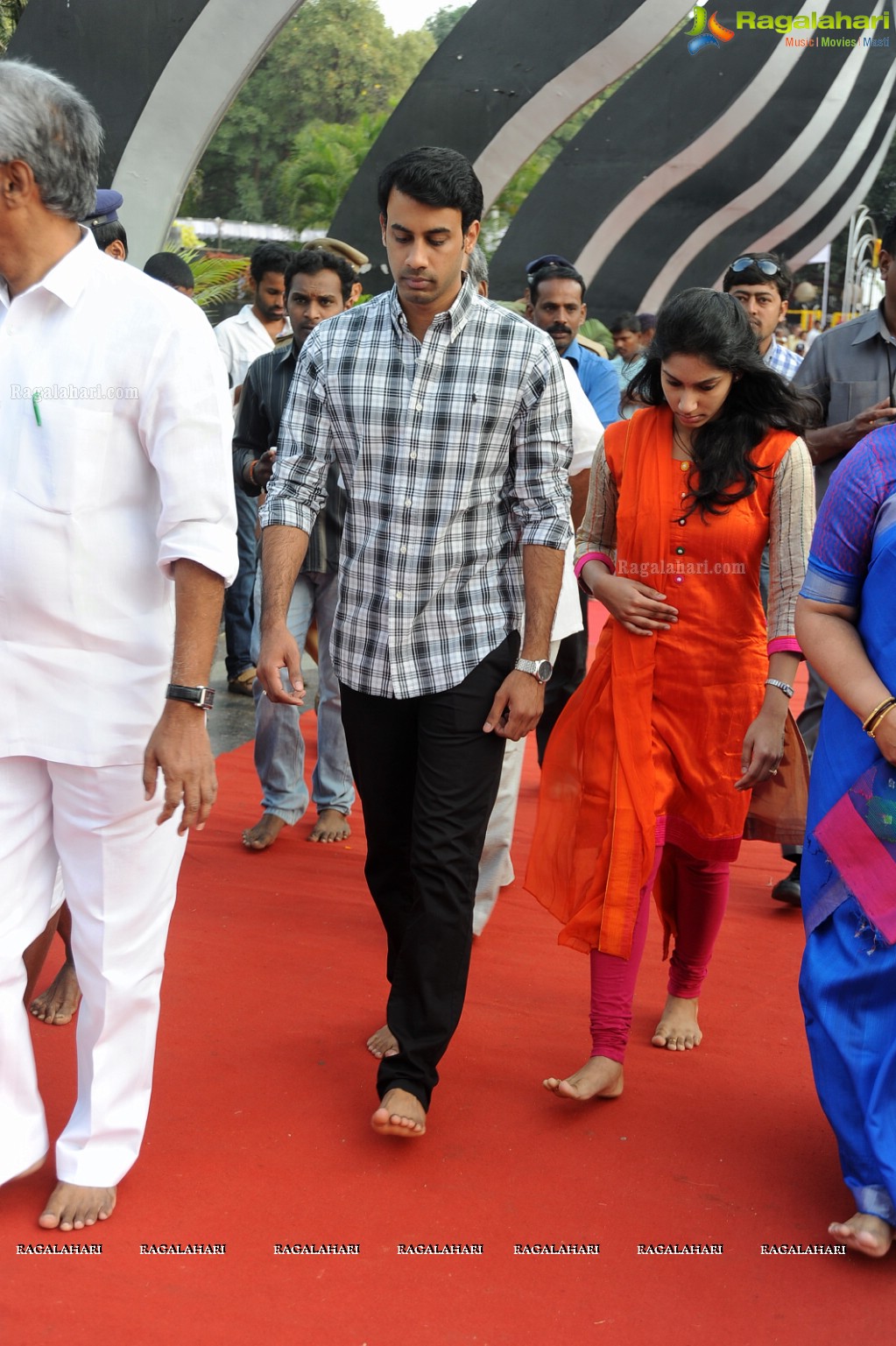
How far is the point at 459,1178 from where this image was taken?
2.75 meters

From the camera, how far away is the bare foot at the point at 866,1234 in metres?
2.48

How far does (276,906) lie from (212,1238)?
174cm

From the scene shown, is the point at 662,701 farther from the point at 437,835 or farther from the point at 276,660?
the point at 276,660

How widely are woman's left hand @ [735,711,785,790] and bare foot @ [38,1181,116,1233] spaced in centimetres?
158

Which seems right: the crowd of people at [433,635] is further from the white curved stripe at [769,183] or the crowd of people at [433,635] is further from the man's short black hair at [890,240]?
the white curved stripe at [769,183]

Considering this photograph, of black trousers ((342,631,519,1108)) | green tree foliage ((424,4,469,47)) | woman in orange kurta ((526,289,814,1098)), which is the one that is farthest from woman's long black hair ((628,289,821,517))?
green tree foliage ((424,4,469,47))

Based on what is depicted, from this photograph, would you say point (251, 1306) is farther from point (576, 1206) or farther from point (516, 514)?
point (516, 514)

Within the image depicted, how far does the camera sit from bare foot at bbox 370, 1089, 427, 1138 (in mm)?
2730

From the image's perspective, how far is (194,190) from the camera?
44.8 meters

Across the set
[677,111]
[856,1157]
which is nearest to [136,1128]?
[856,1157]

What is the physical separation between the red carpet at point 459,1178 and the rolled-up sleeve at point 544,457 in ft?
4.25

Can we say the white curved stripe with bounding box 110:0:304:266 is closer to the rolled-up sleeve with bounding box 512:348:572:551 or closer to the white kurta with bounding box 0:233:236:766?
the rolled-up sleeve with bounding box 512:348:572:551

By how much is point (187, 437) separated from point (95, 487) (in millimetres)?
184

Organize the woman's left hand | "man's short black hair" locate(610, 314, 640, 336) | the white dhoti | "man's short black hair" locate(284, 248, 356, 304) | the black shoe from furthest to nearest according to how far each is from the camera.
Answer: "man's short black hair" locate(610, 314, 640, 336) → "man's short black hair" locate(284, 248, 356, 304) → the black shoe → the woman's left hand → the white dhoti
